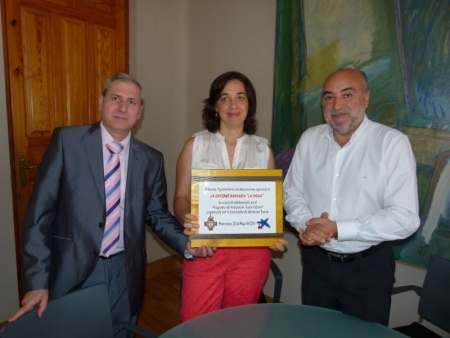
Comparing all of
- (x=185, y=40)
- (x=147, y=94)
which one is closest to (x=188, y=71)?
(x=185, y=40)

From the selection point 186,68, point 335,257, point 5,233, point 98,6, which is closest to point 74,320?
point 335,257

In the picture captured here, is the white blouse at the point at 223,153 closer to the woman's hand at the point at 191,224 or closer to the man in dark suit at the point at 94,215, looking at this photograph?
the man in dark suit at the point at 94,215

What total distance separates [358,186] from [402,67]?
1.04 m

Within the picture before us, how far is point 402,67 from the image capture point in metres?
2.30

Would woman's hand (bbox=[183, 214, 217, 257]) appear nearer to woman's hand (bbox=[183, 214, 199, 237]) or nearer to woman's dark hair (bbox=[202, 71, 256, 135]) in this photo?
woman's hand (bbox=[183, 214, 199, 237])

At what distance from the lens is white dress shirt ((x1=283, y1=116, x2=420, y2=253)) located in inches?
66.1

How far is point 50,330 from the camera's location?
1358 mm

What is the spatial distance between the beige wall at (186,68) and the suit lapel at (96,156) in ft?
4.93

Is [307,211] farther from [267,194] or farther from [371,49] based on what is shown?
[371,49]

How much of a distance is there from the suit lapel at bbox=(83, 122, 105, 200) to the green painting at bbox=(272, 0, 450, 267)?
178 cm

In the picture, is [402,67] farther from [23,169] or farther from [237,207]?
[23,169]

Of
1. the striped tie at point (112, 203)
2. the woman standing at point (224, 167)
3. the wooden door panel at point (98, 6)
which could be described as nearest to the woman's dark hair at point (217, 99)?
the woman standing at point (224, 167)

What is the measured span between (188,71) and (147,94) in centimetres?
59

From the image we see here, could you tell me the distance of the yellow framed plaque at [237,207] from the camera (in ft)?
5.52
